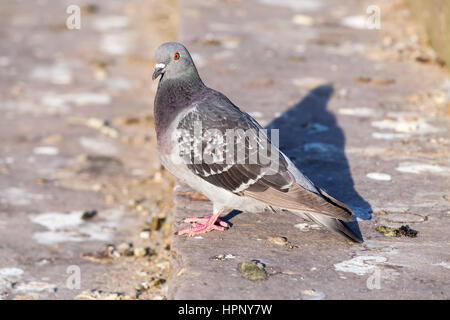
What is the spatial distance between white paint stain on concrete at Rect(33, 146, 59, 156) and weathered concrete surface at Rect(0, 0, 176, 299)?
20 millimetres

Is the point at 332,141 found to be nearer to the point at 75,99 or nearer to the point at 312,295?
the point at 312,295

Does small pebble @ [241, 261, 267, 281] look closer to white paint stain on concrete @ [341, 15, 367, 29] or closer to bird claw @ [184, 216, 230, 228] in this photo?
bird claw @ [184, 216, 230, 228]

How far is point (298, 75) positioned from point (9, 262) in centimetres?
347

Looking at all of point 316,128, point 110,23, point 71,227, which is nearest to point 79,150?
point 71,227

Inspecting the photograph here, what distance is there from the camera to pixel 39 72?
8.68 m

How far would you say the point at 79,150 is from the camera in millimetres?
6680

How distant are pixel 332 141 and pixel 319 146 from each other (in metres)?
0.14

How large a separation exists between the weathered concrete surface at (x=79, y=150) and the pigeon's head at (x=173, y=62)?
134 centimetres

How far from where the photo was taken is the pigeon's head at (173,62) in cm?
419

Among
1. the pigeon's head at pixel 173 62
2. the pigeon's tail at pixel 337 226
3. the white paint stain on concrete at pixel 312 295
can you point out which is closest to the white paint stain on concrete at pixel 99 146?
the pigeon's head at pixel 173 62

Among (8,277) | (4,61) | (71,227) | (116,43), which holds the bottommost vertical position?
(8,277)

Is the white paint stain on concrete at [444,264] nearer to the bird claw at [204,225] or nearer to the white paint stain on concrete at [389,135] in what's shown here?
the bird claw at [204,225]

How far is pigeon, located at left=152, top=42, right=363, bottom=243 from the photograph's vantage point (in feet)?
12.3
